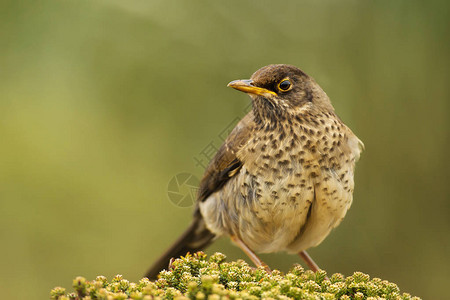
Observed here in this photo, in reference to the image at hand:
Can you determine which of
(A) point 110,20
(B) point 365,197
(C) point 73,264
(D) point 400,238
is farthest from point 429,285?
(A) point 110,20

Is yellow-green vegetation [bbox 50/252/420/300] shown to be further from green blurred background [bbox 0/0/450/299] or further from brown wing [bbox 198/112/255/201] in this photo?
green blurred background [bbox 0/0/450/299]

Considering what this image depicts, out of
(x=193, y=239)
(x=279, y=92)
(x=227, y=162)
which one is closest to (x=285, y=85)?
(x=279, y=92)

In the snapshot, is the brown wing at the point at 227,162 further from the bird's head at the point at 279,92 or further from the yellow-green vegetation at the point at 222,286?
the yellow-green vegetation at the point at 222,286

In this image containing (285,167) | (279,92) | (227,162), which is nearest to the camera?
(285,167)

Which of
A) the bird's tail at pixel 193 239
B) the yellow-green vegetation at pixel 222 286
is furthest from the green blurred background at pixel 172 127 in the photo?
the yellow-green vegetation at pixel 222 286

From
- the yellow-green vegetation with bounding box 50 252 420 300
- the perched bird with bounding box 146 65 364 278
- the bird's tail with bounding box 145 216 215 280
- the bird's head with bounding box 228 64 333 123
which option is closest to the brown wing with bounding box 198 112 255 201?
the perched bird with bounding box 146 65 364 278

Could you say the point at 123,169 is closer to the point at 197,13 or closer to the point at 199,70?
the point at 199,70

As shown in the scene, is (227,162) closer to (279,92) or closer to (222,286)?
(279,92)
